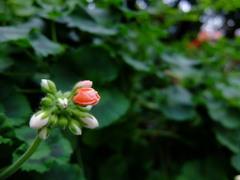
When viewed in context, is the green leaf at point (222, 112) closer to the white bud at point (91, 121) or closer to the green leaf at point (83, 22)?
the green leaf at point (83, 22)

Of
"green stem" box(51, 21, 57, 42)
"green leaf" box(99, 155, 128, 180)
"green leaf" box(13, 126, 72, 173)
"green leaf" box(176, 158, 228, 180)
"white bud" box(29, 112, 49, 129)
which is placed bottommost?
"green leaf" box(176, 158, 228, 180)

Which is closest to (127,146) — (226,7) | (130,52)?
(130,52)

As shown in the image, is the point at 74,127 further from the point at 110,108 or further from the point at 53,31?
the point at 53,31

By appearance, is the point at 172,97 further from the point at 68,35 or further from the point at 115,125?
the point at 68,35

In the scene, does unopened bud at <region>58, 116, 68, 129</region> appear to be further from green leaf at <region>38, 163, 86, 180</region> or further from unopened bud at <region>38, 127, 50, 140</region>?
green leaf at <region>38, 163, 86, 180</region>

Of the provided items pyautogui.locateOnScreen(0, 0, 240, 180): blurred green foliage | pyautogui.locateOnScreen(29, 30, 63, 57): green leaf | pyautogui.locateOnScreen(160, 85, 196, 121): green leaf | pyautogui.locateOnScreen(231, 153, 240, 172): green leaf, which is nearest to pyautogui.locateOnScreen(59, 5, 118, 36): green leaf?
pyautogui.locateOnScreen(0, 0, 240, 180): blurred green foliage

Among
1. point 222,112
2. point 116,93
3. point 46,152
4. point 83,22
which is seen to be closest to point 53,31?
point 83,22

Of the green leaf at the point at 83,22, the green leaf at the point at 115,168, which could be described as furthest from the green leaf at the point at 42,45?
the green leaf at the point at 115,168
